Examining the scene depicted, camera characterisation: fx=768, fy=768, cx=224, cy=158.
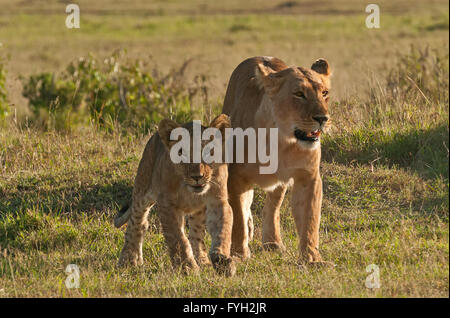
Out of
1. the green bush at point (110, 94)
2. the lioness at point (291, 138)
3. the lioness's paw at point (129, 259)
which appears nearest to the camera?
the lioness at point (291, 138)

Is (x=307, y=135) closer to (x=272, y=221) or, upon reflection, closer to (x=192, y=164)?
(x=192, y=164)

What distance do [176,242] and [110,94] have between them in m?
6.41

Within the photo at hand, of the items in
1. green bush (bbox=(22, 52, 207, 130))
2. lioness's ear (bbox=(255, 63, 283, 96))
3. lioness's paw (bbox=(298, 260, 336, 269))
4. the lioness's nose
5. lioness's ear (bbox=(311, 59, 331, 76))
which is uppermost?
Result: lioness's ear (bbox=(311, 59, 331, 76))

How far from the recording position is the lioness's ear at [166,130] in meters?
5.38

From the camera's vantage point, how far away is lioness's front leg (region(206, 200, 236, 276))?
5.04 m

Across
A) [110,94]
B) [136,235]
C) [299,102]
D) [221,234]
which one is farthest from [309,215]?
[110,94]

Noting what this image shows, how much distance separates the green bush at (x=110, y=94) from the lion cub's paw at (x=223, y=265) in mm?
5748

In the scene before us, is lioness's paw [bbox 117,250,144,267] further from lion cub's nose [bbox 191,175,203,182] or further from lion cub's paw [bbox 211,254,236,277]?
lion cub's nose [bbox 191,175,203,182]

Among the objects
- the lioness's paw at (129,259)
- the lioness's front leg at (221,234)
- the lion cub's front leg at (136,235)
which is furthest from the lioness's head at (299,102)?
the lioness's paw at (129,259)

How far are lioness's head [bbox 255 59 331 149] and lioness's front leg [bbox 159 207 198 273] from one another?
96cm

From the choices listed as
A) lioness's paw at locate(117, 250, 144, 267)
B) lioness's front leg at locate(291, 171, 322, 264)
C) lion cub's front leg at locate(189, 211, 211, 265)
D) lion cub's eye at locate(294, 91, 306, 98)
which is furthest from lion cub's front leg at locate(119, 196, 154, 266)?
lion cub's eye at locate(294, 91, 306, 98)

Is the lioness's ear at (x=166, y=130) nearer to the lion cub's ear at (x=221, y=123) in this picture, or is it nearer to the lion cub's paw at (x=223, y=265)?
the lion cub's ear at (x=221, y=123)
